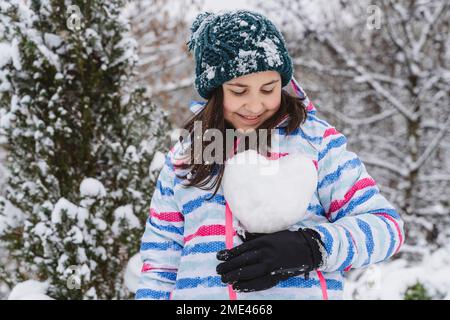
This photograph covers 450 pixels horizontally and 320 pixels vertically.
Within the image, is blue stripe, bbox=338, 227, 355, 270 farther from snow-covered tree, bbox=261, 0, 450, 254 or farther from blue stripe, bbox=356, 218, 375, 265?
snow-covered tree, bbox=261, 0, 450, 254

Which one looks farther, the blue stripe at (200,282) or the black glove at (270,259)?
the blue stripe at (200,282)

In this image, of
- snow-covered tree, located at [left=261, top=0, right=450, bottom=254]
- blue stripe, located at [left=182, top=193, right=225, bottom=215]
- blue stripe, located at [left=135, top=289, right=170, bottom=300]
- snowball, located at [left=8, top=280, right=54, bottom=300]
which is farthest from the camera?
snow-covered tree, located at [left=261, top=0, right=450, bottom=254]

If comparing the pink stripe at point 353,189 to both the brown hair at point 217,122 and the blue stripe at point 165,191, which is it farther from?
the blue stripe at point 165,191

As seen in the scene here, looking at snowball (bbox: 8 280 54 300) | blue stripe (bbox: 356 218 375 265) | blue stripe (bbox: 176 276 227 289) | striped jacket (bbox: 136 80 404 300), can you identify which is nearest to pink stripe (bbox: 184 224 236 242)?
striped jacket (bbox: 136 80 404 300)

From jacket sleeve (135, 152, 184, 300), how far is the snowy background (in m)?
1.14

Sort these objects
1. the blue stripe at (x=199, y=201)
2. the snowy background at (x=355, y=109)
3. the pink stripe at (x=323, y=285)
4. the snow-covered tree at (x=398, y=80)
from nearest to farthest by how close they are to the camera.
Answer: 1. the pink stripe at (x=323, y=285)
2. the blue stripe at (x=199, y=201)
3. the snowy background at (x=355, y=109)
4. the snow-covered tree at (x=398, y=80)

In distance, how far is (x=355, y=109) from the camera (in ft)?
31.8

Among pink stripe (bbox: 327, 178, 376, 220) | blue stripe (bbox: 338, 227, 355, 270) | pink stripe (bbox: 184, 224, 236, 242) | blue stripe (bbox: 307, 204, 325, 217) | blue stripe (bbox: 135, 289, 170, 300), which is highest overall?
pink stripe (bbox: 327, 178, 376, 220)

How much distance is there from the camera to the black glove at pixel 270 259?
50.1 inches

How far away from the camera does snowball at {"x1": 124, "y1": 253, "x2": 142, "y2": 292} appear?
108 inches

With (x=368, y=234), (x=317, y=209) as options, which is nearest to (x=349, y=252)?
(x=368, y=234)

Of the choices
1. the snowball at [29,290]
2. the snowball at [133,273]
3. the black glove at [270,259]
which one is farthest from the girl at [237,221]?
the snowball at [29,290]

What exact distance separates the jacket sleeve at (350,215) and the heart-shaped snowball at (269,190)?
8 centimetres
